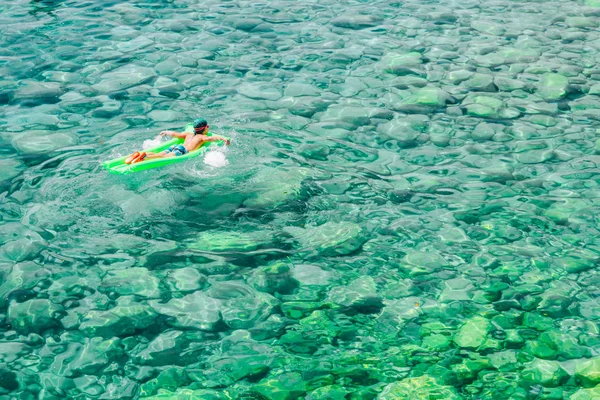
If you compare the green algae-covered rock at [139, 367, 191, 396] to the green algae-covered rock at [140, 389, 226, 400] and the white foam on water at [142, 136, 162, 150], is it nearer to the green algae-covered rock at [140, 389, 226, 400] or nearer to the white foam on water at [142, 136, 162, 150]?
the green algae-covered rock at [140, 389, 226, 400]

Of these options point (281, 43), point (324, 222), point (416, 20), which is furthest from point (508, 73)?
point (324, 222)

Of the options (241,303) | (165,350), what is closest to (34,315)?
(165,350)

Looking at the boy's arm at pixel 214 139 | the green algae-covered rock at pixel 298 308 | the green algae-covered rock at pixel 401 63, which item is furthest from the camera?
the green algae-covered rock at pixel 401 63

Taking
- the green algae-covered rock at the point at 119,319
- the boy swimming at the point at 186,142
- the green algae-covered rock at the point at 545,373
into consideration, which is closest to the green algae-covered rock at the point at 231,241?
the green algae-covered rock at the point at 119,319

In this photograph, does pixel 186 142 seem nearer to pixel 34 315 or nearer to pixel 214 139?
pixel 214 139

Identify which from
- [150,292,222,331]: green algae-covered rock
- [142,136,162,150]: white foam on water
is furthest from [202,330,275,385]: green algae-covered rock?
[142,136,162,150]: white foam on water

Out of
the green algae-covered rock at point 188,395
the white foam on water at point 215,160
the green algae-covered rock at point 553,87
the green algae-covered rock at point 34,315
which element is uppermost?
the white foam on water at point 215,160

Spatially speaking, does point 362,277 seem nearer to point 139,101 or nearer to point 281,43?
point 139,101

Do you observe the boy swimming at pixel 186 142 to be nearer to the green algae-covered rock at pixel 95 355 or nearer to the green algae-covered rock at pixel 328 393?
the green algae-covered rock at pixel 95 355
